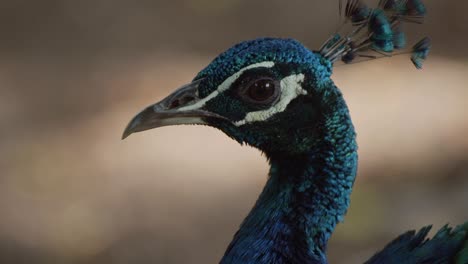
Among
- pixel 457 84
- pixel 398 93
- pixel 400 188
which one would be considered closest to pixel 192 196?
pixel 400 188

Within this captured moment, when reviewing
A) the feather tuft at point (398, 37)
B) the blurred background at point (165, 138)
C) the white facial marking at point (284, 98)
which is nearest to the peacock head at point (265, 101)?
the white facial marking at point (284, 98)

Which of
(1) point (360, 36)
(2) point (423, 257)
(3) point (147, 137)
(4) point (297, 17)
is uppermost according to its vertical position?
(4) point (297, 17)

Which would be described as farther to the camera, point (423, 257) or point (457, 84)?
point (457, 84)

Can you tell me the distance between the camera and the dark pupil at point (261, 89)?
109 centimetres

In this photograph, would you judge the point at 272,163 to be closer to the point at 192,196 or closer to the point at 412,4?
the point at 412,4

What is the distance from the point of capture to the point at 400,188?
2285mm

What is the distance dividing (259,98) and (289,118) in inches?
2.3

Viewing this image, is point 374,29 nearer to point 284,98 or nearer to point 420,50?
point 420,50

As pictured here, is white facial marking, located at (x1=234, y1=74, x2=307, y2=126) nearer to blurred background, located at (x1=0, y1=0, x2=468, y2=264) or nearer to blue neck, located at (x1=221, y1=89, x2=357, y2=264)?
blue neck, located at (x1=221, y1=89, x2=357, y2=264)

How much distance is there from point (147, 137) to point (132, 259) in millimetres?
418

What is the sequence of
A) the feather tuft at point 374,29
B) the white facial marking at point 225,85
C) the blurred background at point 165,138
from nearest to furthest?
the white facial marking at point 225,85 < the feather tuft at point 374,29 < the blurred background at point 165,138

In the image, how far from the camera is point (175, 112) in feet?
3.62

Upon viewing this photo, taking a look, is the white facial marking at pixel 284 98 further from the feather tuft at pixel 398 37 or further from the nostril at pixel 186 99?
the feather tuft at pixel 398 37

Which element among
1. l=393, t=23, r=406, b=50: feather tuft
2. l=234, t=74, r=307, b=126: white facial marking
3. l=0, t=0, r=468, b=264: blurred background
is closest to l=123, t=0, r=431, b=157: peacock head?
l=234, t=74, r=307, b=126: white facial marking
